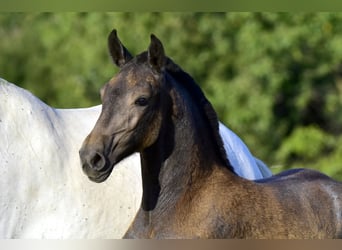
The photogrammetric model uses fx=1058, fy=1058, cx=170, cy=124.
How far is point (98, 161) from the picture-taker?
4.10m

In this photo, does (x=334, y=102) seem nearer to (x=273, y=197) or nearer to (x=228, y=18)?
(x=228, y=18)

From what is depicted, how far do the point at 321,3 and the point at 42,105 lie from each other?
1932 millimetres

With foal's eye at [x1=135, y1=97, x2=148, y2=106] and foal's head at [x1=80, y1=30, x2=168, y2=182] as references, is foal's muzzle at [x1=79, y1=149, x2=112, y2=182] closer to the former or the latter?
foal's head at [x1=80, y1=30, x2=168, y2=182]

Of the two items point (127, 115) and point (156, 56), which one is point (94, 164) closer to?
point (127, 115)

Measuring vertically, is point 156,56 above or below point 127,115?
above

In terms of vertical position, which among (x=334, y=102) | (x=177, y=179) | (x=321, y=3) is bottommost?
(x=334, y=102)

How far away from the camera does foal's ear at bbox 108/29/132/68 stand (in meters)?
4.48

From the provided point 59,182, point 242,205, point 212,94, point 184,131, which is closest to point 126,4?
point 184,131

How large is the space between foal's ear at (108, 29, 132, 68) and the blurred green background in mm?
9655

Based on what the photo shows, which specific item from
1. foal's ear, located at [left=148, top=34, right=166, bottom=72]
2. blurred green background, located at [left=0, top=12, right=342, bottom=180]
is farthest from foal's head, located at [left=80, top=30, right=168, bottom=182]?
blurred green background, located at [left=0, top=12, right=342, bottom=180]

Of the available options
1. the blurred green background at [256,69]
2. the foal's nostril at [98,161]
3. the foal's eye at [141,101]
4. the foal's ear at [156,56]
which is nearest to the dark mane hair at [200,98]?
the foal's ear at [156,56]

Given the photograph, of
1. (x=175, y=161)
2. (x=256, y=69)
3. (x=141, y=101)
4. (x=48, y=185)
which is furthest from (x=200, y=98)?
(x=256, y=69)

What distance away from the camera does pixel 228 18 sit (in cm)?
1611

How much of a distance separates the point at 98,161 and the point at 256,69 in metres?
11.0
